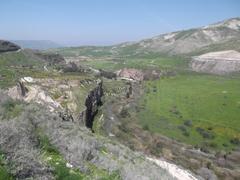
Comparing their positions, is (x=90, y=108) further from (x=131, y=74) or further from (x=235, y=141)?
(x=131, y=74)

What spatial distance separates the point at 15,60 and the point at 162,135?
48.0 meters

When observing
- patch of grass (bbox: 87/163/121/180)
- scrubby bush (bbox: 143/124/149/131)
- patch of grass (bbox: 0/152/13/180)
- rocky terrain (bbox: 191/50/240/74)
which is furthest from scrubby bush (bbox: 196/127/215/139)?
rocky terrain (bbox: 191/50/240/74)

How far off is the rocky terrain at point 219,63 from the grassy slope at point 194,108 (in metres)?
41.5

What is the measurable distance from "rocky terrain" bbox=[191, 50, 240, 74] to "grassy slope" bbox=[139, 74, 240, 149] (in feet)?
136

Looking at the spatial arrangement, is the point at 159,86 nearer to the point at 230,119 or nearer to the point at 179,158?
the point at 230,119

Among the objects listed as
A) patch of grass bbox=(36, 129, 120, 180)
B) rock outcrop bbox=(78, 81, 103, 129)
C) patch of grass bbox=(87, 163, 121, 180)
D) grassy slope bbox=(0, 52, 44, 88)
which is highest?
patch of grass bbox=(36, 129, 120, 180)

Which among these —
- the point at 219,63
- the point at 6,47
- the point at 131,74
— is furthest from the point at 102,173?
the point at 219,63

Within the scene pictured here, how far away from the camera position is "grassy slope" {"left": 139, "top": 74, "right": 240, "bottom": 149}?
61.6 metres

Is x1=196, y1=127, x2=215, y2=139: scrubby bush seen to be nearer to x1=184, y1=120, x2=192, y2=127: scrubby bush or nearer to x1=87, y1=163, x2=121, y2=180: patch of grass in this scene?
x1=184, y1=120, x2=192, y2=127: scrubby bush

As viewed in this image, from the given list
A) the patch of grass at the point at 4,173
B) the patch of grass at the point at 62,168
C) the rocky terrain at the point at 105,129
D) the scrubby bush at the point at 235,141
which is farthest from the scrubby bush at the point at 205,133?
the patch of grass at the point at 4,173

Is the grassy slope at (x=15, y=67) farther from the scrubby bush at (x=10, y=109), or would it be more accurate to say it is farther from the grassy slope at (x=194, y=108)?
the scrubby bush at (x=10, y=109)

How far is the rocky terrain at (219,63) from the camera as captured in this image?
15577 centimetres

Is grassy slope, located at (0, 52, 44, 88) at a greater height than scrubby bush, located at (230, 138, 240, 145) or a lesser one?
greater

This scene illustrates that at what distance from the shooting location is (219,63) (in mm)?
162000
